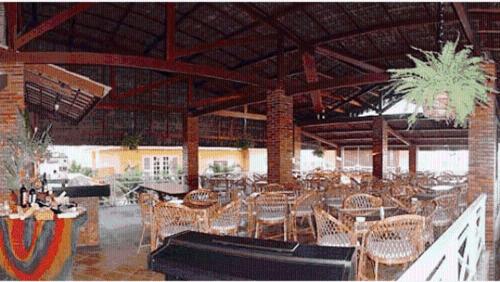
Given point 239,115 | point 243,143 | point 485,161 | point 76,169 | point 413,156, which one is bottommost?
point 76,169

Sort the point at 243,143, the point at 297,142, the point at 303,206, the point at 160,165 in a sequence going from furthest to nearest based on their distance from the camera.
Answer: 1. the point at 297,142
2. the point at 160,165
3. the point at 243,143
4. the point at 303,206

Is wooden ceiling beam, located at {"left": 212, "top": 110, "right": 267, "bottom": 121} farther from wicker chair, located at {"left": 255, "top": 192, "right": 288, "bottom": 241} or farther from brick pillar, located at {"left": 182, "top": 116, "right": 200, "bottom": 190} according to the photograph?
wicker chair, located at {"left": 255, "top": 192, "right": 288, "bottom": 241}

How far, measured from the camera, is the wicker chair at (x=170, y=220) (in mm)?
4914

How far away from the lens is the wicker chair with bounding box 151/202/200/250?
491 cm

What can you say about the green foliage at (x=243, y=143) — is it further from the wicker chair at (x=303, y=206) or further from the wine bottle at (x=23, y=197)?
the wine bottle at (x=23, y=197)

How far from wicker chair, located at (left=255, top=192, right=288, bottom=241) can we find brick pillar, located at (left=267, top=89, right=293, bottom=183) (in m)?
2.70

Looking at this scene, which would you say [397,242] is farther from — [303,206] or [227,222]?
[303,206]

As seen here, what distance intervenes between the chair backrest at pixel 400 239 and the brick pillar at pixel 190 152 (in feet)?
28.9

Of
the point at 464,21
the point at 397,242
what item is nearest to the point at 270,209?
the point at 397,242

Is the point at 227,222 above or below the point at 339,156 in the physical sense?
below

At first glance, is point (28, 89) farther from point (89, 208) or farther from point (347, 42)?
point (347, 42)

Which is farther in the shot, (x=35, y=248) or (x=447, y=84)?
(x=35, y=248)

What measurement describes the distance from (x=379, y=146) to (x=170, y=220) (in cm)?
979

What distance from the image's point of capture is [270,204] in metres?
6.27
